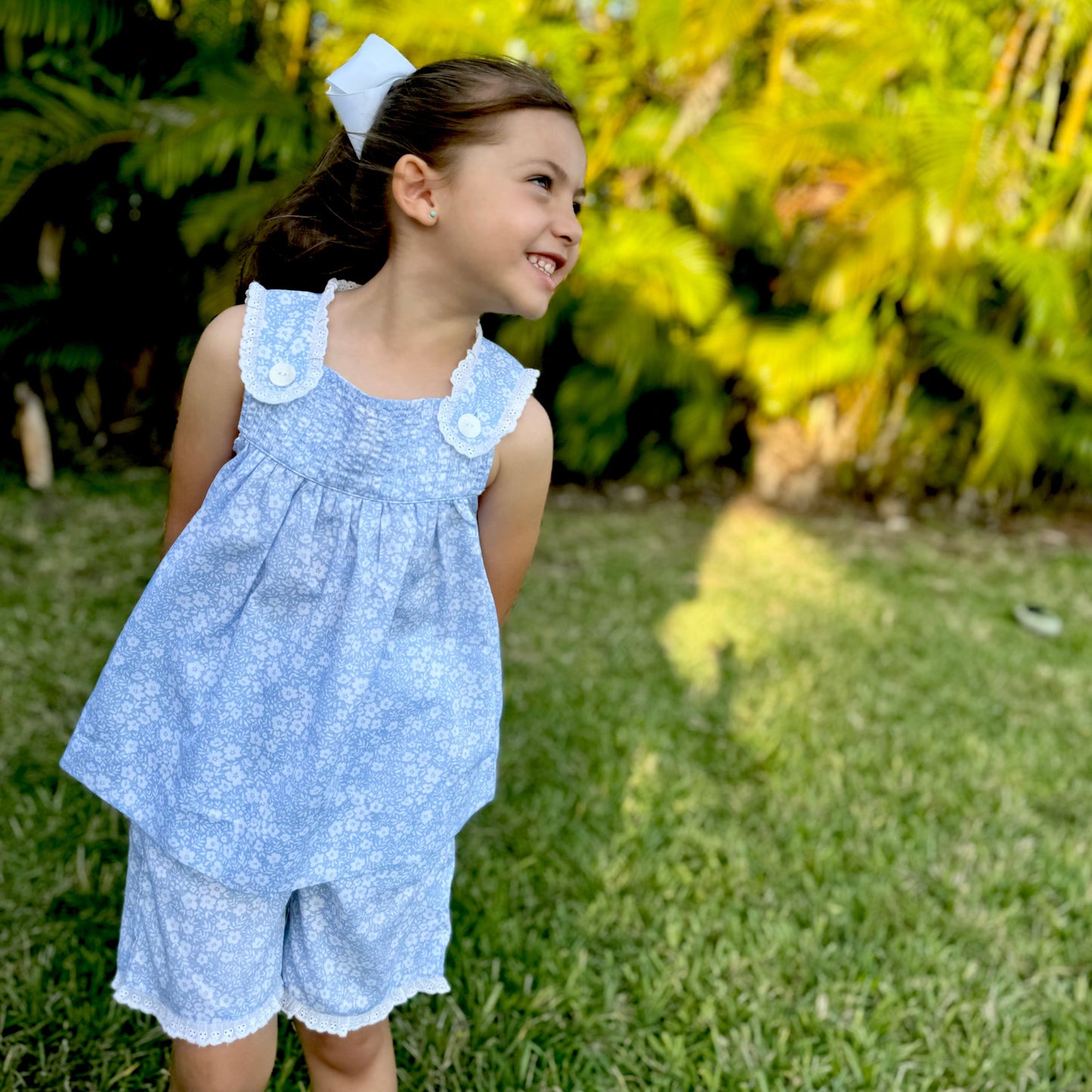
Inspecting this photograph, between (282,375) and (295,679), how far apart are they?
0.36m

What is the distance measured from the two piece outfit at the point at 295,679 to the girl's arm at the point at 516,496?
43 mm

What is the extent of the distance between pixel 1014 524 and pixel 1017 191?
5.83 feet

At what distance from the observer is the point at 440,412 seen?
1.26m

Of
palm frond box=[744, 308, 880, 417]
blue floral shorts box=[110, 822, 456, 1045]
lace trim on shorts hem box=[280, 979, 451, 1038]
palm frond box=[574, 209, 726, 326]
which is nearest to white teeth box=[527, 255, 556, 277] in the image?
blue floral shorts box=[110, 822, 456, 1045]

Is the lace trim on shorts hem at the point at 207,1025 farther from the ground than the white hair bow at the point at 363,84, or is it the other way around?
the white hair bow at the point at 363,84

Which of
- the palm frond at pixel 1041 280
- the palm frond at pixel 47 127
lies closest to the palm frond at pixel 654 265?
the palm frond at pixel 1041 280

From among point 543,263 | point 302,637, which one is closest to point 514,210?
point 543,263

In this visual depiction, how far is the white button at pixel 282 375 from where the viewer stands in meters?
1.23

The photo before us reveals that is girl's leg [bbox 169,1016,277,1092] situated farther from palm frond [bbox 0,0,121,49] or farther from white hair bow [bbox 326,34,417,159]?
palm frond [bbox 0,0,121,49]

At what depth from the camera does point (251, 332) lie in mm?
1257

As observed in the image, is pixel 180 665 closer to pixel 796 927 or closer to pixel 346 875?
pixel 346 875

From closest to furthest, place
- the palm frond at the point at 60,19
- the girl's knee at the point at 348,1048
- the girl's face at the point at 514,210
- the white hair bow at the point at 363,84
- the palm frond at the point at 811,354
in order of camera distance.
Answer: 1. the girl's face at the point at 514,210
2. the white hair bow at the point at 363,84
3. the girl's knee at the point at 348,1048
4. the palm frond at the point at 60,19
5. the palm frond at the point at 811,354

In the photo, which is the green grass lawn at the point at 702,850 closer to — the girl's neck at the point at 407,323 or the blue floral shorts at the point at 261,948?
the blue floral shorts at the point at 261,948

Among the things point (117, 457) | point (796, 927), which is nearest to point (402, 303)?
point (796, 927)
